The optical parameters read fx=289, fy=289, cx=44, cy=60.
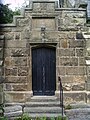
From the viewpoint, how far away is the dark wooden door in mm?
12719

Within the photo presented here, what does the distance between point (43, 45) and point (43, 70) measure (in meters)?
1.11

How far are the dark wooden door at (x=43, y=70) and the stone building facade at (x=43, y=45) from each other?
21 centimetres

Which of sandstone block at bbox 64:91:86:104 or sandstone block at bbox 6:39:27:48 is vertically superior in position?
sandstone block at bbox 6:39:27:48

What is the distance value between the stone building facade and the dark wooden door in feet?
0.67

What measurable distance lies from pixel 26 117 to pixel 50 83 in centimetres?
312

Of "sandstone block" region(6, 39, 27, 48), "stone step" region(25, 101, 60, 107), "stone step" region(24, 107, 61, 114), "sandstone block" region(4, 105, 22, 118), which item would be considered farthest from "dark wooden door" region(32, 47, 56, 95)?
"sandstone block" region(4, 105, 22, 118)

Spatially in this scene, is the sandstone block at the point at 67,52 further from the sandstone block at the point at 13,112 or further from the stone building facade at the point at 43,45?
the sandstone block at the point at 13,112

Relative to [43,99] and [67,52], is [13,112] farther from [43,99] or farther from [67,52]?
[67,52]

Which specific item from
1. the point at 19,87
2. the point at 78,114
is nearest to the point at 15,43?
the point at 19,87

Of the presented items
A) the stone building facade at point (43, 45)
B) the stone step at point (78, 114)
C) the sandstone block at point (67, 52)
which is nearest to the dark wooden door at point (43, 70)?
the stone building facade at point (43, 45)

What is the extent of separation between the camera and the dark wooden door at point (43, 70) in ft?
41.7

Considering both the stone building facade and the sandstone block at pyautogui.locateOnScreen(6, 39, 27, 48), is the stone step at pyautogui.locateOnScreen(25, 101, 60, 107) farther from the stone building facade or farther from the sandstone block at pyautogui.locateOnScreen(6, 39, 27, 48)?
the sandstone block at pyautogui.locateOnScreen(6, 39, 27, 48)

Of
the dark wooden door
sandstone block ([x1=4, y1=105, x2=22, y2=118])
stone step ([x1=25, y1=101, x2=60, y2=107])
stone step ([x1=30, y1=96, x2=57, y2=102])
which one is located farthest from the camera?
the dark wooden door

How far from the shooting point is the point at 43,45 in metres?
12.6
